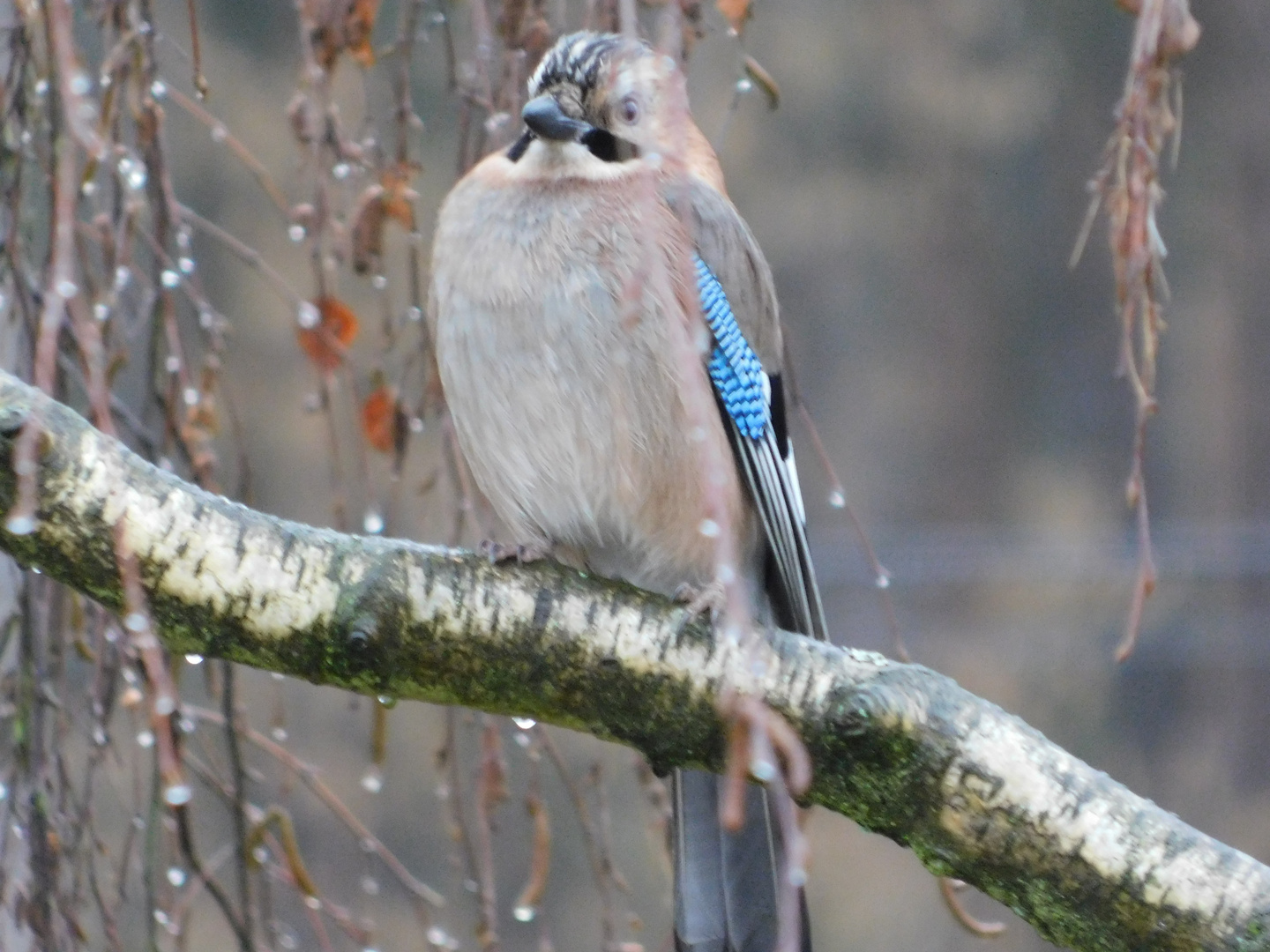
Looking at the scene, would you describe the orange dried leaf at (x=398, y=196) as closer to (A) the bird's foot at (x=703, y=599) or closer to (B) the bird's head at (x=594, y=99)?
(B) the bird's head at (x=594, y=99)

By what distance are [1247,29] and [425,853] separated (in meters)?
2.78

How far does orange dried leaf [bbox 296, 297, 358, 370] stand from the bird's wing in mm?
453

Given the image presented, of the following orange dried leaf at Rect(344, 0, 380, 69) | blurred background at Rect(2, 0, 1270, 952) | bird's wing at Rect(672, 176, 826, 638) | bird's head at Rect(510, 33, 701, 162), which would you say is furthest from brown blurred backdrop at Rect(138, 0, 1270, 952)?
orange dried leaf at Rect(344, 0, 380, 69)

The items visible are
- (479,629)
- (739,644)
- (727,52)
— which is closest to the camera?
(739,644)

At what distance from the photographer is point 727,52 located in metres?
3.56

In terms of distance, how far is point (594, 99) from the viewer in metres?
1.96

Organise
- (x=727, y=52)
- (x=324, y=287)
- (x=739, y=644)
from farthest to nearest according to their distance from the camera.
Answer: (x=727, y=52)
(x=324, y=287)
(x=739, y=644)

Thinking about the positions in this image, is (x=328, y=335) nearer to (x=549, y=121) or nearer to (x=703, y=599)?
(x=549, y=121)

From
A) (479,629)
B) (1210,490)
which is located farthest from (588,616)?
(1210,490)

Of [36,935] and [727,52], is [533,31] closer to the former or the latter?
[36,935]

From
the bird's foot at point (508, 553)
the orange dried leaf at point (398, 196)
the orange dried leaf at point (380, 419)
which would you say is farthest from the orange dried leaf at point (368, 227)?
the bird's foot at point (508, 553)

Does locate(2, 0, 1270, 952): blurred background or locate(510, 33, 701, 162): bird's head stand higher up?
locate(2, 0, 1270, 952): blurred background

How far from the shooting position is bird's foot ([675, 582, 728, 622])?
159 centimetres

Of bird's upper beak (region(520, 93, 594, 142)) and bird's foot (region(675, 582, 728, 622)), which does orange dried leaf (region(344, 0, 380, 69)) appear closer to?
bird's upper beak (region(520, 93, 594, 142))
